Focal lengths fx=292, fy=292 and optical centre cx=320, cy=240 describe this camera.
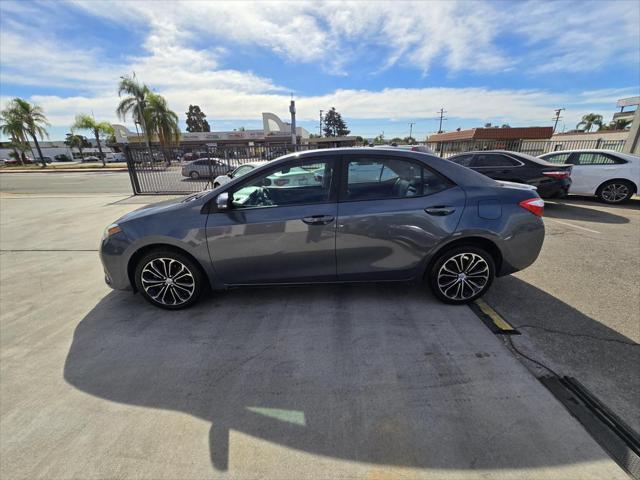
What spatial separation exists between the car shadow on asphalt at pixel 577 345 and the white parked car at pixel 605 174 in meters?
7.37

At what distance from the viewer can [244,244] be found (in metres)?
2.91

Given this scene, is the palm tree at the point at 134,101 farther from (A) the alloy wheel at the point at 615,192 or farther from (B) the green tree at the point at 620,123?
(B) the green tree at the point at 620,123

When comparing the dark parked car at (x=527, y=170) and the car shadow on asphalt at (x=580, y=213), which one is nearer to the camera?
the car shadow on asphalt at (x=580, y=213)

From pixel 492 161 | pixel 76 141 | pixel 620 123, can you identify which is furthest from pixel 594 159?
pixel 76 141

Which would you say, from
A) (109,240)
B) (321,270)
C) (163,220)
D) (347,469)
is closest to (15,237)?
(109,240)

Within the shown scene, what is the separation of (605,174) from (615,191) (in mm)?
602

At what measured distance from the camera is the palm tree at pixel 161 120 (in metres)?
32.6

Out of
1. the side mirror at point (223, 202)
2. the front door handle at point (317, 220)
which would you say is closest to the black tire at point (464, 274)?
the front door handle at point (317, 220)

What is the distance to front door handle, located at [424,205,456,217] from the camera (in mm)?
2895

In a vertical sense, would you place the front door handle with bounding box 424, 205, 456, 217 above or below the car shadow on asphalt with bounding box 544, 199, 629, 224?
above

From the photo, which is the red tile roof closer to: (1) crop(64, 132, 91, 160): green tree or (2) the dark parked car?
(2) the dark parked car

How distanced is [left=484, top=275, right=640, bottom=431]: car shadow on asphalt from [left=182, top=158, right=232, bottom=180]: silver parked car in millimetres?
A: 11161

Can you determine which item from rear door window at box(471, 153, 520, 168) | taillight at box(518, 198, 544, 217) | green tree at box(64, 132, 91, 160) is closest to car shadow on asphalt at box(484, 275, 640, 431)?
taillight at box(518, 198, 544, 217)

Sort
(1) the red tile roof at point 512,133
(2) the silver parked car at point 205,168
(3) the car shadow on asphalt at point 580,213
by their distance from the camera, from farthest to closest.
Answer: (1) the red tile roof at point 512,133 < (2) the silver parked car at point 205,168 < (3) the car shadow on asphalt at point 580,213
